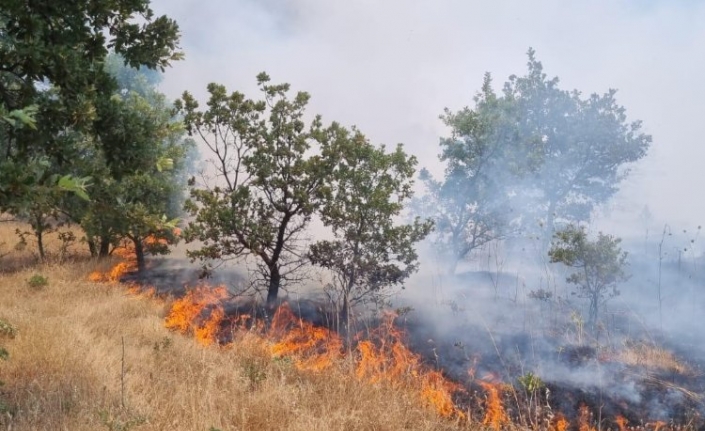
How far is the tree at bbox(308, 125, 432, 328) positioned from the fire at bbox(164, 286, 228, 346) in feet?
9.55

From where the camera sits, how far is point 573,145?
2225 centimetres

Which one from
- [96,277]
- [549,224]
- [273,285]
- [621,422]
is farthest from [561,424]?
[549,224]

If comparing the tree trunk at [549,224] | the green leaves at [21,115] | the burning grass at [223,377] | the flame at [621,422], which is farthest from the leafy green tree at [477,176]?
the green leaves at [21,115]

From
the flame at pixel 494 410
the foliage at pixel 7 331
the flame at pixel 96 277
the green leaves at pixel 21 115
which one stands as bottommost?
the flame at pixel 494 410

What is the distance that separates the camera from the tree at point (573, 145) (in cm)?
2172

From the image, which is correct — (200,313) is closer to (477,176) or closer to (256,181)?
(256,181)

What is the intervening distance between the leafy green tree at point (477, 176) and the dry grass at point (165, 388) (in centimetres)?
1023

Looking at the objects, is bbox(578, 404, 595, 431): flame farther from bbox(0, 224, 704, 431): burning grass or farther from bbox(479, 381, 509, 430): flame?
bbox(479, 381, 509, 430): flame

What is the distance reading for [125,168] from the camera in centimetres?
545

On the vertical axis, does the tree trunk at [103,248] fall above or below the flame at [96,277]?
above

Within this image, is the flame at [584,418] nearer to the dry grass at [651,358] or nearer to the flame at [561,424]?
the flame at [561,424]

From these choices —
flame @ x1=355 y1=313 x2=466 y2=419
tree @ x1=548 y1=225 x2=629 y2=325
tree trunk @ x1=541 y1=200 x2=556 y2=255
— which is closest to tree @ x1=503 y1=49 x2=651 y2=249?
tree trunk @ x1=541 y1=200 x2=556 y2=255

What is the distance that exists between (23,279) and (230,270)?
6.00 metres

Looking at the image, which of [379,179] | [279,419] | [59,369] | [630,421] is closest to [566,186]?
[379,179]
